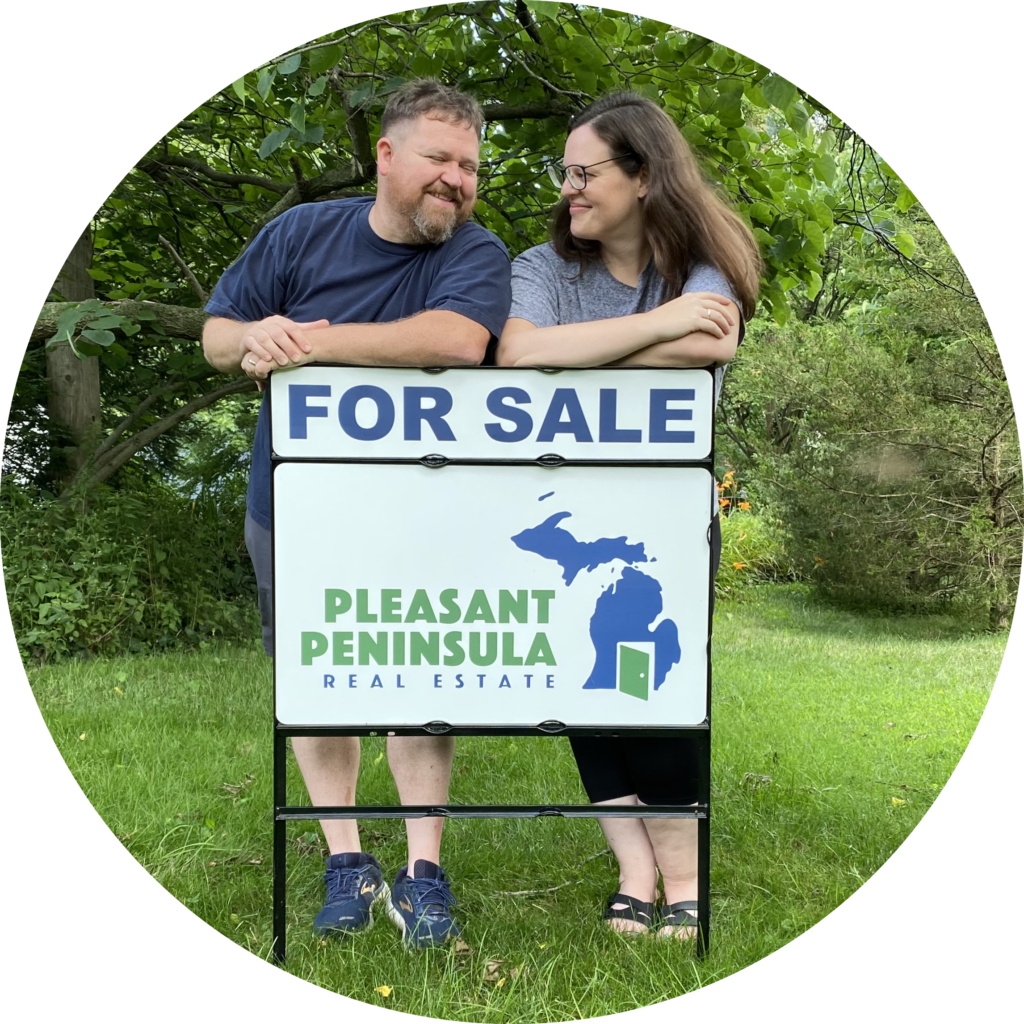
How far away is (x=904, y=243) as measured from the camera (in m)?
4.52

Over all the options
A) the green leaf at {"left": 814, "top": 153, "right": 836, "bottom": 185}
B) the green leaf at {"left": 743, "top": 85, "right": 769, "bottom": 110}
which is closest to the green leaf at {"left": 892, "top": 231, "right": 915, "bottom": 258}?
the green leaf at {"left": 814, "top": 153, "right": 836, "bottom": 185}

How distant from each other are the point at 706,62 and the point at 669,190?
1.93 meters

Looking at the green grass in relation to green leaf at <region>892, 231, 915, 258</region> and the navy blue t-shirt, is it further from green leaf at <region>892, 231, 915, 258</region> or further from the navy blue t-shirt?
green leaf at <region>892, 231, 915, 258</region>

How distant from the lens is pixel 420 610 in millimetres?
2236

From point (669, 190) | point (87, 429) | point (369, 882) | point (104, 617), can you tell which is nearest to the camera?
point (669, 190)

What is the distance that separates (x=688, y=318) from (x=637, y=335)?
12cm

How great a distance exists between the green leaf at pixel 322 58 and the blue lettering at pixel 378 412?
1623 millimetres

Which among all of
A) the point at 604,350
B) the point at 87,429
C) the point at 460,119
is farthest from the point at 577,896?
the point at 87,429

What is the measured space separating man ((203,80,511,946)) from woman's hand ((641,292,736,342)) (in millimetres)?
376

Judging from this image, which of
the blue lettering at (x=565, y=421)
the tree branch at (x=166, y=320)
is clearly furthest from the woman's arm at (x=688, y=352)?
the tree branch at (x=166, y=320)

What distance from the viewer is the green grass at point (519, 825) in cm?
241

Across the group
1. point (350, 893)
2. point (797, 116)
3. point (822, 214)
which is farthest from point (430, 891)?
point (822, 214)

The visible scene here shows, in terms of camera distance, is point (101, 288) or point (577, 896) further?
point (101, 288)

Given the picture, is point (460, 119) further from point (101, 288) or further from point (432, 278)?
point (101, 288)
